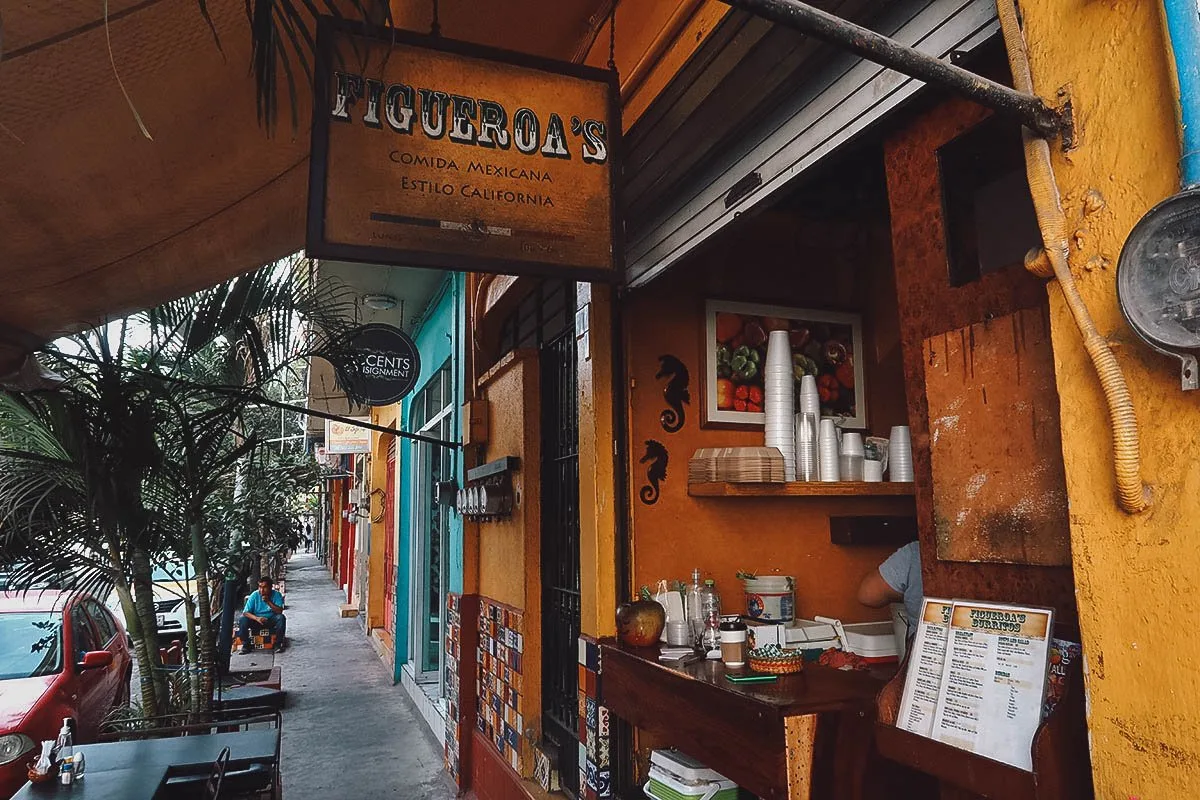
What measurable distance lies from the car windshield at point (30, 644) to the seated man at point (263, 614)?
4331mm

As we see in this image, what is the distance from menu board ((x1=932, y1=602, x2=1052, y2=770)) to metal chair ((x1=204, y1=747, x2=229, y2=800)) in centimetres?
308

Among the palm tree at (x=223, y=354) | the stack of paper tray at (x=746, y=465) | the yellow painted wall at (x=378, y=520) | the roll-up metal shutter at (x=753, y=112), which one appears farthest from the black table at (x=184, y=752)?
the yellow painted wall at (x=378, y=520)

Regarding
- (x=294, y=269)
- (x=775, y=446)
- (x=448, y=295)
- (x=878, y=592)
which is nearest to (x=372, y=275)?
(x=448, y=295)

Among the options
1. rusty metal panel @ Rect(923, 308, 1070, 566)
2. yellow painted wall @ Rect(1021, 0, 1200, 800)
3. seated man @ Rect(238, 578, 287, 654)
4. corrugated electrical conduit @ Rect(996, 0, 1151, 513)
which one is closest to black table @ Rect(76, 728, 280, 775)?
rusty metal panel @ Rect(923, 308, 1070, 566)

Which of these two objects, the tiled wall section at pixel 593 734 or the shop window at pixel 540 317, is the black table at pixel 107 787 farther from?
the shop window at pixel 540 317

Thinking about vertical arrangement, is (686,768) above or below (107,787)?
above

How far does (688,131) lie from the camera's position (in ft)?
8.71

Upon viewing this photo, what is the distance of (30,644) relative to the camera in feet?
18.4

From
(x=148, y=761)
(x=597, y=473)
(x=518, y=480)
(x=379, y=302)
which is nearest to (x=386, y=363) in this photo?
(x=379, y=302)

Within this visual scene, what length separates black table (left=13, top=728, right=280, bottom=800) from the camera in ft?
10.1

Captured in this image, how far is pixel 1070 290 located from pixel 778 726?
144 centimetres

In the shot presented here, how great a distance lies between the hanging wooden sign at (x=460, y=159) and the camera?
2.11m

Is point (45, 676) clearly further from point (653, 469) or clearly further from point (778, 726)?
point (778, 726)

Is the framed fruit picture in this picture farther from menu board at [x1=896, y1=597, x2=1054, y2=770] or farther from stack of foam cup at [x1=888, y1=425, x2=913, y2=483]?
menu board at [x1=896, y1=597, x2=1054, y2=770]
